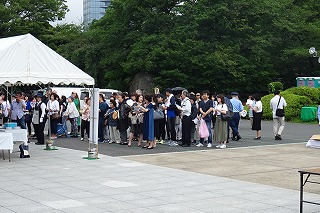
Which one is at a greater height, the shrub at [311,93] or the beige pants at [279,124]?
the shrub at [311,93]

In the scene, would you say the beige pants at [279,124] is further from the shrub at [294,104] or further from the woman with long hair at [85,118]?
the shrub at [294,104]

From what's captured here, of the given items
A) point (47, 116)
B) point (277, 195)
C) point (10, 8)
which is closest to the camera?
point (277, 195)

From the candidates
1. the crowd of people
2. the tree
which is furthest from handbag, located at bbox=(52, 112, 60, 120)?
the tree

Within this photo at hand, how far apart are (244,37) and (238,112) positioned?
918 inches

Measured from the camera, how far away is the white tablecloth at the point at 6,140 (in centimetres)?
1395

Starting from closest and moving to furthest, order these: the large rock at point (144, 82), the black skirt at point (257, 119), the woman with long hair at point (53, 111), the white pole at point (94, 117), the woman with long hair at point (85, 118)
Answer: the white pole at point (94, 117), the black skirt at point (257, 119), the woman with long hair at point (53, 111), the woman with long hair at point (85, 118), the large rock at point (144, 82)

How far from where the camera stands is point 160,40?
133 ft

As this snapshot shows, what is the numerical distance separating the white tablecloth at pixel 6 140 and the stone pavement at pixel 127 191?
0.56 metres

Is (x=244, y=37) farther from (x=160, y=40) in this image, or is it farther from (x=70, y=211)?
(x=70, y=211)

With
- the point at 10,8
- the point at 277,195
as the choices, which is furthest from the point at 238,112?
the point at 10,8

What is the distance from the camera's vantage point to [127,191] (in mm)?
9945

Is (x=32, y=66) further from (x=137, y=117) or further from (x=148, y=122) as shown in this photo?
(x=137, y=117)

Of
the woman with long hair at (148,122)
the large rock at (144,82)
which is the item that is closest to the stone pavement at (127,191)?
the woman with long hair at (148,122)

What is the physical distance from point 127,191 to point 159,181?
1.31m
